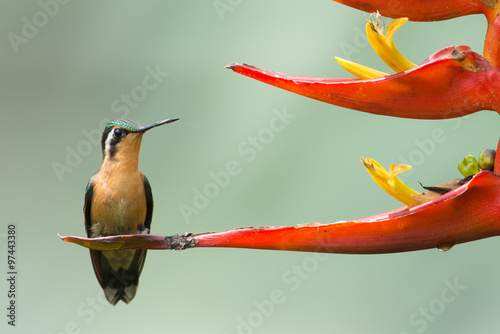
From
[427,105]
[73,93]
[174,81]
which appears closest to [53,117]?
[73,93]

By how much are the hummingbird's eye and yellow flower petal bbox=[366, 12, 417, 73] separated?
A: 64cm

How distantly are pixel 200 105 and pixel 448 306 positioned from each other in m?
0.78

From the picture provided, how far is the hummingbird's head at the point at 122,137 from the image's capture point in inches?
41.6

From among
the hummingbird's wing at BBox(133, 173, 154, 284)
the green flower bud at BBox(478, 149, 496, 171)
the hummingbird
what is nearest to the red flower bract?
the green flower bud at BBox(478, 149, 496, 171)

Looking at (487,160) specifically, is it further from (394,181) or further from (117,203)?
(117,203)

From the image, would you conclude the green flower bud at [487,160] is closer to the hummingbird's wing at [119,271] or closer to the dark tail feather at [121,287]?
the hummingbird's wing at [119,271]

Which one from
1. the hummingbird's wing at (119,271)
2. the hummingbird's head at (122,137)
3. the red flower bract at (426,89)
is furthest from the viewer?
the hummingbird's wing at (119,271)

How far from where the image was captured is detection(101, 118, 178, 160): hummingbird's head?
1.06m

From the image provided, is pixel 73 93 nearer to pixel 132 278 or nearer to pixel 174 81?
pixel 174 81

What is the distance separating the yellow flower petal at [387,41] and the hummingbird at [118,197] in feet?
1.92

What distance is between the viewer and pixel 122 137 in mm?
1066

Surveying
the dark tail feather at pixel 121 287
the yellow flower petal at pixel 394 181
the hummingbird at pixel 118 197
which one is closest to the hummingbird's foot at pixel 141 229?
the hummingbird at pixel 118 197

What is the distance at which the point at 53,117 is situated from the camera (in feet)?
4.85

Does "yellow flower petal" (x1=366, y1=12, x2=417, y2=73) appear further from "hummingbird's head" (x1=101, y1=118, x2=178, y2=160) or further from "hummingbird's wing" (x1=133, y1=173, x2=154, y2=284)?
"hummingbird's wing" (x1=133, y1=173, x2=154, y2=284)
